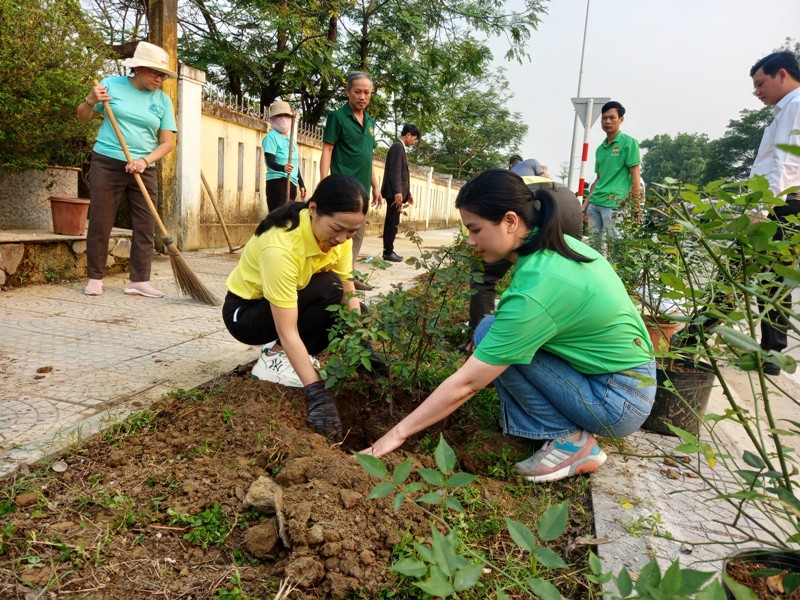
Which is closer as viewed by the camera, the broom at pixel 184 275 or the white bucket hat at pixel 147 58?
the white bucket hat at pixel 147 58

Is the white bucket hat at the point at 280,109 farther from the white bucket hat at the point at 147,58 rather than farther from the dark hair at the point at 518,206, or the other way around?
the dark hair at the point at 518,206

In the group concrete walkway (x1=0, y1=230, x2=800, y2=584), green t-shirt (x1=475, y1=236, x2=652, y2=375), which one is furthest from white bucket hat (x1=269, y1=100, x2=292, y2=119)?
green t-shirt (x1=475, y1=236, x2=652, y2=375)

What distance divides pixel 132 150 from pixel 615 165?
13.6 ft

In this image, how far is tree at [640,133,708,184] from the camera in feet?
239

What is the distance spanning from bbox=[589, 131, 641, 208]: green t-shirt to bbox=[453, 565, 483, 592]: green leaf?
16.3 feet

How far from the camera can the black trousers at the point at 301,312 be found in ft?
8.87

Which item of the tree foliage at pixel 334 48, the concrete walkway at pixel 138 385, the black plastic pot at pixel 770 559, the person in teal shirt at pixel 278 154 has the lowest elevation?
the concrete walkway at pixel 138 385

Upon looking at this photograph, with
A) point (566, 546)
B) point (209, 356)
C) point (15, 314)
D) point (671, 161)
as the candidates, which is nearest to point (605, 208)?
point (209, 356)

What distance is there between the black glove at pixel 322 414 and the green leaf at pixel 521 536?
144 cm

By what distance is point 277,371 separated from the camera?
107 inches

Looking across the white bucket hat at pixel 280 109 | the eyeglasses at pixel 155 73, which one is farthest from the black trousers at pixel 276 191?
the eyeglasses at pixel 155 73

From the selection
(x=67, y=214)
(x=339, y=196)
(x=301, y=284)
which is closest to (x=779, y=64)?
(x=339, y=196)

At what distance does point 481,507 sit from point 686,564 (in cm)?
62

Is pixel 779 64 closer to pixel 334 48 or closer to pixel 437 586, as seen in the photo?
pixel 437 586
